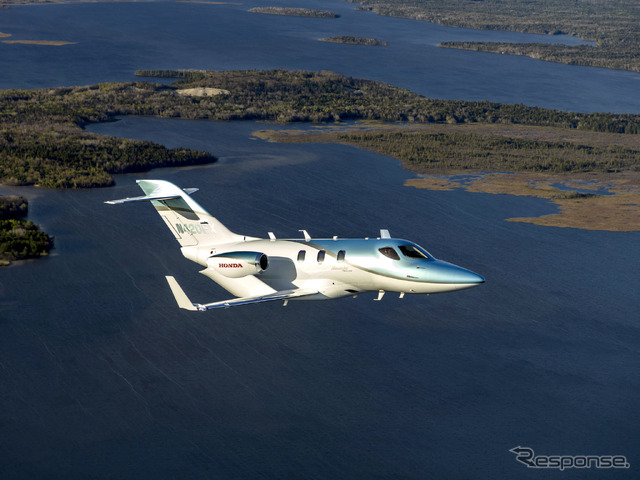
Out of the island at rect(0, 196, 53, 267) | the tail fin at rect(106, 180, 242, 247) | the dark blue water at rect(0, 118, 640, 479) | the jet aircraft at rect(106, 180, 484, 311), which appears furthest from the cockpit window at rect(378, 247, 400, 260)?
the island at rect(0, 196, 53, 267)

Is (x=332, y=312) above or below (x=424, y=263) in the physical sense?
below

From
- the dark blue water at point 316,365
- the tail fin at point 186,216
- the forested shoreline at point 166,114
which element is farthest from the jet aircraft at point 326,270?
the forested shoreline at point 166,114

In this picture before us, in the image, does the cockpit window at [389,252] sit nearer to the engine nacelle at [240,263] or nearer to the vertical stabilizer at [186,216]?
the engine nacelle at [240,263]

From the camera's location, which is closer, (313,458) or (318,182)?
(313,458)

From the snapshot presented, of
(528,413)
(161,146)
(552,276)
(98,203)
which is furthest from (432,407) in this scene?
(161,146)

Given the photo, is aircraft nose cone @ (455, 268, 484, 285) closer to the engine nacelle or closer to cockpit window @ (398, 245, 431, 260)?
cockpit window @ (398, 245, 431, 260)

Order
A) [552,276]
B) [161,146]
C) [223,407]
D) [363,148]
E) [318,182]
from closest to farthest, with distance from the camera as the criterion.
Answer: [223,407] → [552,276] → [318,182] → [161,146] → [363,148]

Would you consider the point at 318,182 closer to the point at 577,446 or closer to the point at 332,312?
the point at 332,312
